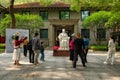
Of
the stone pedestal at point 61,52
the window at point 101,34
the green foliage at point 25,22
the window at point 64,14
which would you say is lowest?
the stone pedestal at point 61,52

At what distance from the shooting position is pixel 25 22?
46.4 metres

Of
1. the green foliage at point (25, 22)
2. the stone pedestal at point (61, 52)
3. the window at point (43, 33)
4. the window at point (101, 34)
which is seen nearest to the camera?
the stone pedestal at point (61, 52)

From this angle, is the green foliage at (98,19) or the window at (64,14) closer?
the green foliage at (98,19)

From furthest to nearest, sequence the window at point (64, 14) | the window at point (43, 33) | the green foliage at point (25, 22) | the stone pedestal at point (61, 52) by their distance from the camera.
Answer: the window at point (43, 33) → the window at point (64, 14) → the green foliage at point (25, 22) → the stone pedestal at point (61, 52)

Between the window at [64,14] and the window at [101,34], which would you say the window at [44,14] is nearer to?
the window at [64,14]

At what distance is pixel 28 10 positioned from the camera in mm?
51812

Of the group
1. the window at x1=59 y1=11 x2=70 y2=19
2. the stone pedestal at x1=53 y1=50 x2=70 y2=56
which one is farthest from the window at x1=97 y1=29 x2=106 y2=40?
the stone pedestal at x1=53 y1=50 x2=70 y2=56

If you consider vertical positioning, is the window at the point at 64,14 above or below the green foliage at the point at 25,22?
above

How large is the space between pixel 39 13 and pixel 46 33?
3.20 meters

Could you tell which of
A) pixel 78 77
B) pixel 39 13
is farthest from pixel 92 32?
pixel 78 77

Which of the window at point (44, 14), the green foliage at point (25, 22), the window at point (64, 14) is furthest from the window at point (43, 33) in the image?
the green foliage at point (25, 22)

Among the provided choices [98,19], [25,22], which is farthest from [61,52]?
[25,22]

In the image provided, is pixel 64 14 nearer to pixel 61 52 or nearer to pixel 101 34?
pixel 101 34

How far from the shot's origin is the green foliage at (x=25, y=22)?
45.2 meters
